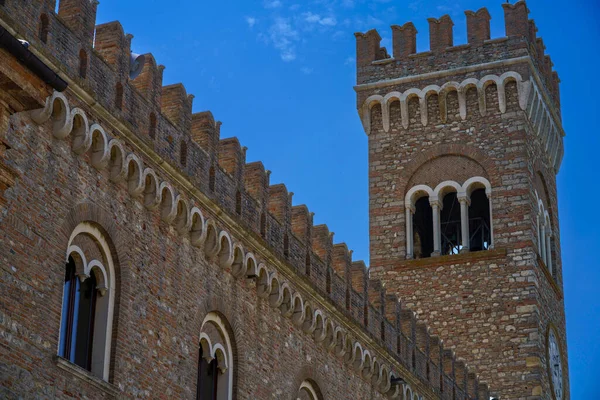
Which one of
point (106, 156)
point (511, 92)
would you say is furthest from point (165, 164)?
point (511, 92)

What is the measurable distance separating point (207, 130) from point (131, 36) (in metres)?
2.23

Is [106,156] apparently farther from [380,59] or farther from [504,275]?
[380,59]

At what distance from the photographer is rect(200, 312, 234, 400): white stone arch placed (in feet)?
60.1

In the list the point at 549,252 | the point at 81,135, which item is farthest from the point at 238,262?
the point at 549,252

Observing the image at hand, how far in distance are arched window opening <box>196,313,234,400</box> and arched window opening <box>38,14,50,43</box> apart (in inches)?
197

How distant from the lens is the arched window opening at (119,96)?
16312 mm

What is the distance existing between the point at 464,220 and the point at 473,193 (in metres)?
1.54

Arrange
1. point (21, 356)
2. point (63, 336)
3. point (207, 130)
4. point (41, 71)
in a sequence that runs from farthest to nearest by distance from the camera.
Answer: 1. point (207, 130)
2. point (63, 336)
3. point (21, 356)
4. point (41, 71)

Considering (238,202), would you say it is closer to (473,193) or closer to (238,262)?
(238,262)

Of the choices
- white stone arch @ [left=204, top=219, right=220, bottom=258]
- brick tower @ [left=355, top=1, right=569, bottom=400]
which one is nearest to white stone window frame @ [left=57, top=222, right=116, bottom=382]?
white stone arch @ [left=204, top=219, right=220, bottom=258]

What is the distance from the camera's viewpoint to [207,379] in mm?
18156

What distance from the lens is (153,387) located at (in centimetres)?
1625

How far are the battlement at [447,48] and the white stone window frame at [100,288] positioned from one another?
20215 mm

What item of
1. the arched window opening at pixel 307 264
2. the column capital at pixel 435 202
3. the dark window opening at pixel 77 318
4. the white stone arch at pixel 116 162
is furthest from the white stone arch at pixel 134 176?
the column capital at pixel 435 202
